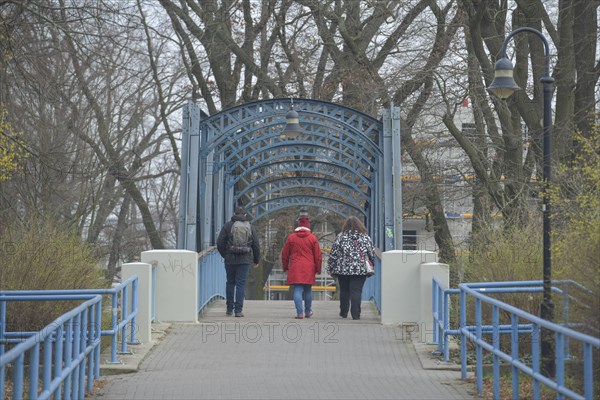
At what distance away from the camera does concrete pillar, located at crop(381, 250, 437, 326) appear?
15.5m

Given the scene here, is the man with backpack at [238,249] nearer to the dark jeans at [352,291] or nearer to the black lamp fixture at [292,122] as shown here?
the dark jeans at [352,291]

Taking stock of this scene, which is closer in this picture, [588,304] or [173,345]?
[588,304]

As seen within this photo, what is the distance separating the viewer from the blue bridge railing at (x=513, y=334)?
7.46m

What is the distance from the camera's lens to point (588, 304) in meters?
9.01

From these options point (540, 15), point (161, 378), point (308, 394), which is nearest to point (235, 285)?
point (161, 378)

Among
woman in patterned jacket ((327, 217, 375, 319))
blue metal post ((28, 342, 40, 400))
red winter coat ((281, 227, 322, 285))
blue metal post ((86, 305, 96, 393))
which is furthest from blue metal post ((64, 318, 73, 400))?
red winter coat ((281, 227, 322, 285))

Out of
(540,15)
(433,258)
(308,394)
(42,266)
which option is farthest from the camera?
(540,15)

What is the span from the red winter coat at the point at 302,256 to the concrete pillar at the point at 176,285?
1930mm

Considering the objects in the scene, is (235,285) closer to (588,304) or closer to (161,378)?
(161,378)

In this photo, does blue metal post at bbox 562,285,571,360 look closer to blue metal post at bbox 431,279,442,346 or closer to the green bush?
blue metal post at bbox 431,279,442,346

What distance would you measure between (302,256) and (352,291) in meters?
1.03

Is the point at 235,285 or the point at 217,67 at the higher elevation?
the point at 217,67

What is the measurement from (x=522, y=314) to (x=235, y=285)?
9406 mm

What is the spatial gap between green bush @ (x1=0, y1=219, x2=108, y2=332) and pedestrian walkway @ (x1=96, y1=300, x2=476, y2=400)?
1.27 metres
